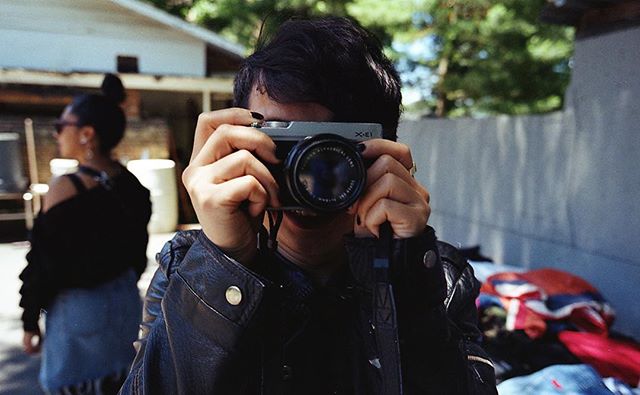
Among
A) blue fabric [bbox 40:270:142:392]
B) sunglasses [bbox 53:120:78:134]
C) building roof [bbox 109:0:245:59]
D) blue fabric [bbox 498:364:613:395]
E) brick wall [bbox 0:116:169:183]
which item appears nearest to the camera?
blue fabric [bbox 498:364:613:395]

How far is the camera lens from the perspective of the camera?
3.15 ft

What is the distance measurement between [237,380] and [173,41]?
36.3 feet

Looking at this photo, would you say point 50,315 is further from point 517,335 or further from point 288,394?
point 517,335

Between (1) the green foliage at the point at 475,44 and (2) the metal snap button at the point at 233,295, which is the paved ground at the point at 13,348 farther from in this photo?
(1) the green foliage at the point at 475,44

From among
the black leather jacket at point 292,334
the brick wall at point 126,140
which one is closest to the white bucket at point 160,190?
the brick wall at point 126,140

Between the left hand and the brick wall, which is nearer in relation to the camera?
the left hand

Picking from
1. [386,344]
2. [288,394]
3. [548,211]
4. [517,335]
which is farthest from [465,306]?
[548,211]

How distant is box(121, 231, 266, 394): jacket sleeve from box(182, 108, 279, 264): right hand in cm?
4

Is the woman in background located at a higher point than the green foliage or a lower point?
lower

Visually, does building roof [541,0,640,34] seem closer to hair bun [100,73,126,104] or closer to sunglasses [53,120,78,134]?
hair bun [100,73,126,104]

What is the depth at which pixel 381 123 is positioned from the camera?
1125 millimetres

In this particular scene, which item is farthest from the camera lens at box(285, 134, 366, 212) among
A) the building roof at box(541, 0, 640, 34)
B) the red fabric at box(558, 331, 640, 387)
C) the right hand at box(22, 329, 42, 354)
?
the building roof at box(541, 0, 640, 34)

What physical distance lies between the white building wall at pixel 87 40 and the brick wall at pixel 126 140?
4.84 feet

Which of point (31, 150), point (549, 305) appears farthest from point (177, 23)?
point (549, 305)
